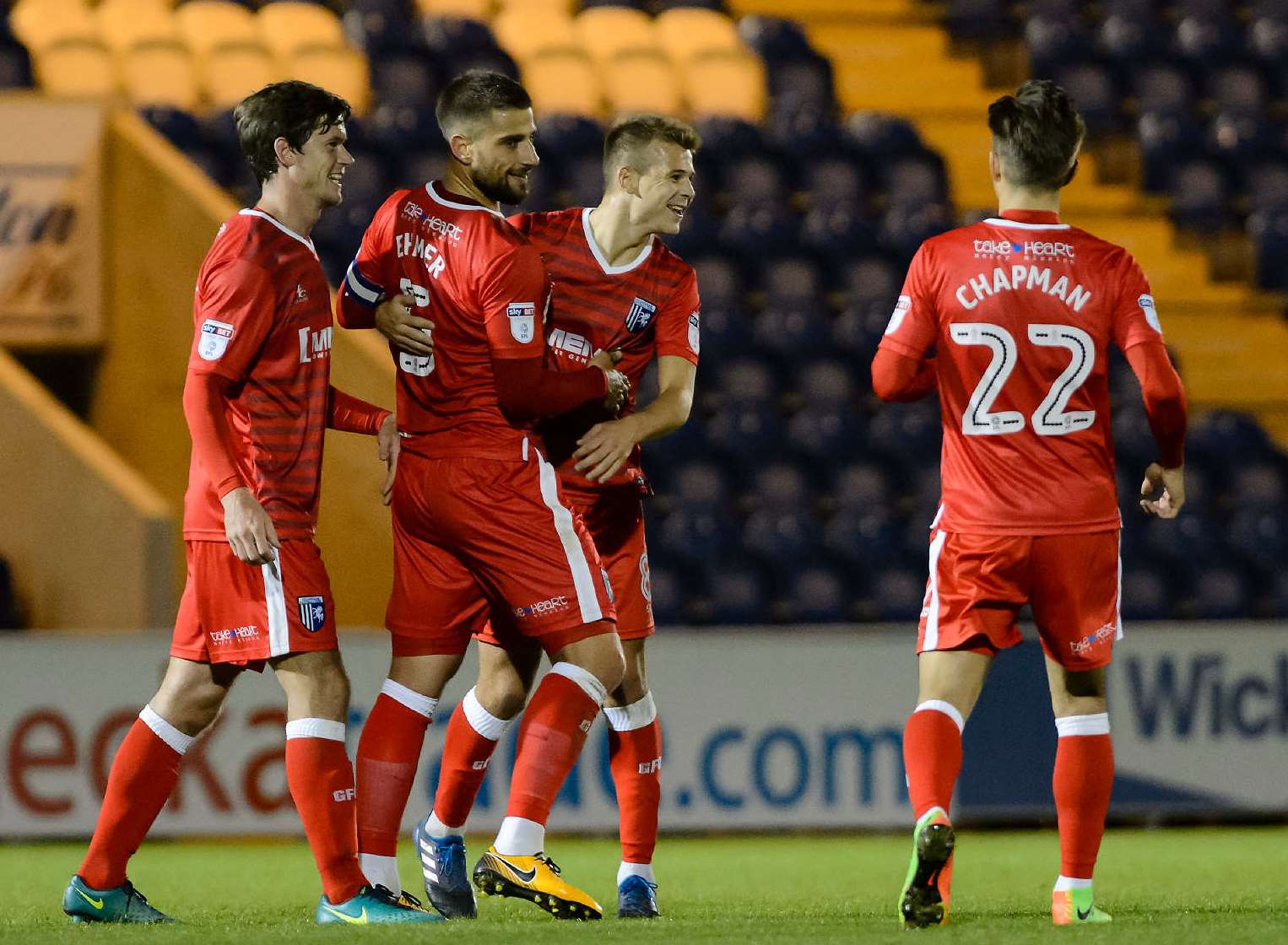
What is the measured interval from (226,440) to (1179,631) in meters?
4.93

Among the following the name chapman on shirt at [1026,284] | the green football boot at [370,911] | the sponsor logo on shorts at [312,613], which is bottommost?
the green football boot at [370,911]

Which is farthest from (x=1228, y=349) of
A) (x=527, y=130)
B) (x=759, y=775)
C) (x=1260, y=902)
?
(x=527, y=130)

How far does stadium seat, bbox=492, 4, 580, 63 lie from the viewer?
37.8 feet

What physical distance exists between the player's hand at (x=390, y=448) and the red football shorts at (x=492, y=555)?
0.03 meters

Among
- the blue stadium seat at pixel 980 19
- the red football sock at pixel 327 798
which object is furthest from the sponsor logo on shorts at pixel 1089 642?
the blue stadium seat at pixel 980 19

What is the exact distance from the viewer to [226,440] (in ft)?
13.7

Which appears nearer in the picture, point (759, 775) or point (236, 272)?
point (236, 272)

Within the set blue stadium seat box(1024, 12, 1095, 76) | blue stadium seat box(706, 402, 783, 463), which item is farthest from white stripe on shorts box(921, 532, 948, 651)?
blue stadium seat box(1024, 12, 1095, 76)

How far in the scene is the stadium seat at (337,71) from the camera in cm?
1070

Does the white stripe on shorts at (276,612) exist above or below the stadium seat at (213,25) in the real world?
below

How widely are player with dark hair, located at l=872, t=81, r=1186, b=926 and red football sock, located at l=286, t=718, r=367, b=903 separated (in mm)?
1187

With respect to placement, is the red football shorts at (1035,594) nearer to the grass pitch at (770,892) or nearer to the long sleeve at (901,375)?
the long sleeve at (901,375)

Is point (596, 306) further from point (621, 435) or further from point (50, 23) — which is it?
point (50, 23)

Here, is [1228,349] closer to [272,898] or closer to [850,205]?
[850,205]
